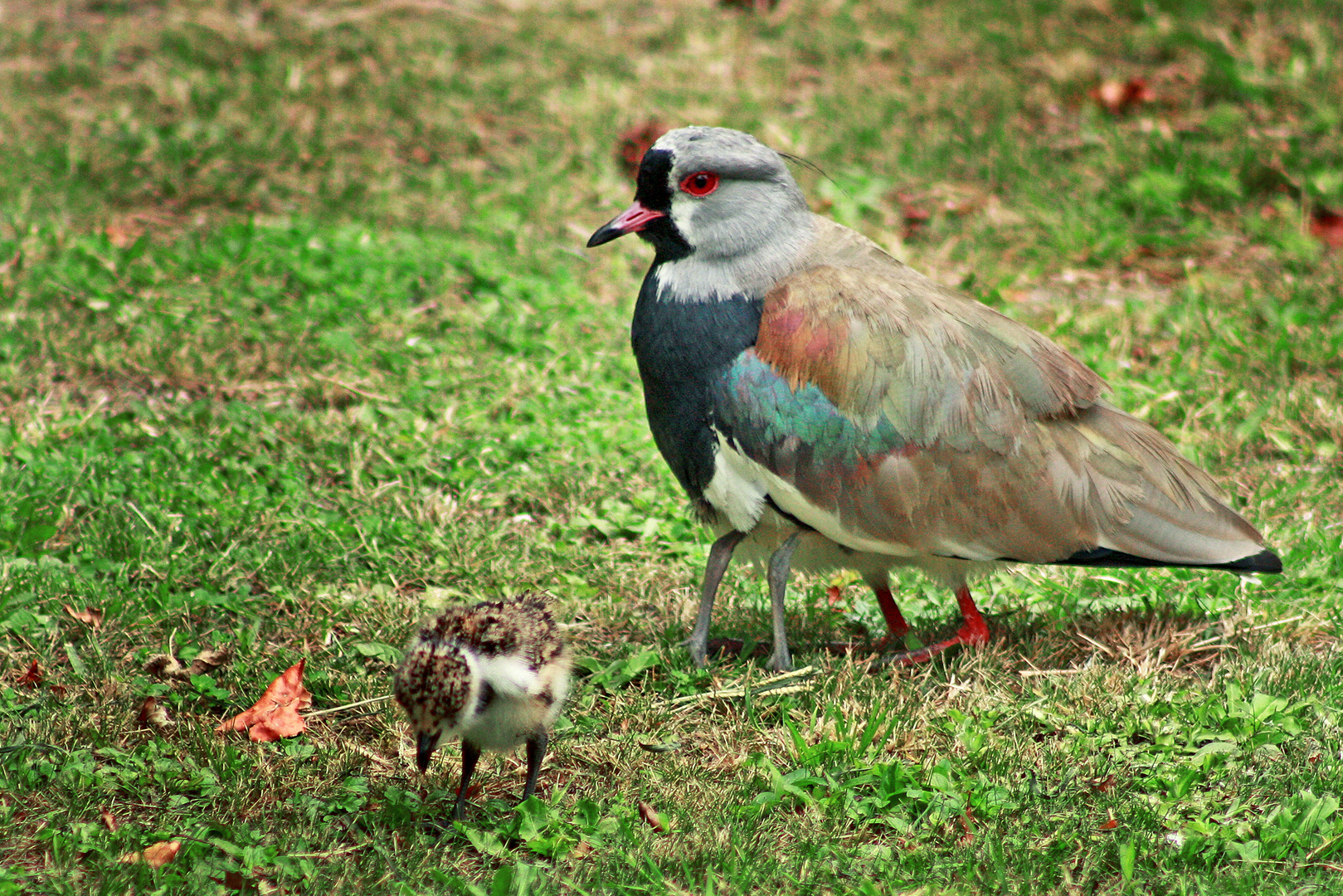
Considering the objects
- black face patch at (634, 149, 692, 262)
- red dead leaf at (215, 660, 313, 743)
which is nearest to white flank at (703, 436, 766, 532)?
black face patch at (634, 149, 692, 262)

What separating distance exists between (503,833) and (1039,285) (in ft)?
15.0

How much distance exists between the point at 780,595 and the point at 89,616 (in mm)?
2103

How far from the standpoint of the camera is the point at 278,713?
12.7ft

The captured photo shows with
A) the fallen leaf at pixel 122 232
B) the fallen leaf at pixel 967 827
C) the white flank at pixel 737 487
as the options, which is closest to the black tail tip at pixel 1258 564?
the fallen leaf at pixel 967 827

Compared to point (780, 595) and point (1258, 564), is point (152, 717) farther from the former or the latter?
point (1258, 564)

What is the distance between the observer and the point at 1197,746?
381cm

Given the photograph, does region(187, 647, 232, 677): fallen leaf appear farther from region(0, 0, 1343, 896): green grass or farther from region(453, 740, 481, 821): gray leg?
region(453, 740, 481, 821): gray leg

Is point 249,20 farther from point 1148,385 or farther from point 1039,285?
point 1148,385

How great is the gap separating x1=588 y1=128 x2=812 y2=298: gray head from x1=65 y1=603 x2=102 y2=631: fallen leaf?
Result: 189 centimetres

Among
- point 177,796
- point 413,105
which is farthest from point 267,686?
point 413,105

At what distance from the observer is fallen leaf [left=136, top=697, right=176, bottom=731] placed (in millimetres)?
3824

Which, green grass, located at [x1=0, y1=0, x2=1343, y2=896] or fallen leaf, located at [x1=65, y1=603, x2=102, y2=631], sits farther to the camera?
fallen leaf, located at [x1=65, y1=603, x2=102, y2=631]

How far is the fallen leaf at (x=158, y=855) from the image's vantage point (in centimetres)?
322

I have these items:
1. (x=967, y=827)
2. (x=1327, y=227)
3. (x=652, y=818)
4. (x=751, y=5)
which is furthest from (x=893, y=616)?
(x=751, y=5)
